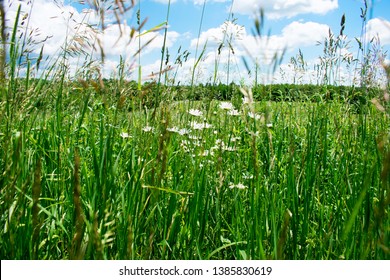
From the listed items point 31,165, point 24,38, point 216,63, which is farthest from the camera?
point 216,63

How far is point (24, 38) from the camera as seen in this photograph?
176cm

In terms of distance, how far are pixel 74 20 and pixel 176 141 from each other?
0.88 m

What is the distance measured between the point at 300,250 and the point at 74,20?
4.75ft

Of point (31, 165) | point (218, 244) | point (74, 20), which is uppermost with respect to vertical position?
point (74, 20)

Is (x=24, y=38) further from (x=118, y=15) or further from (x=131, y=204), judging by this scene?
(x=131, y=204)

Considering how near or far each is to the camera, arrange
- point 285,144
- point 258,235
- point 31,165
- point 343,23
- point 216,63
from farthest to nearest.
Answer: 1. point 285,144
2. point 343,23
3. point 216,63
4. point 31,165
5. point 258,235

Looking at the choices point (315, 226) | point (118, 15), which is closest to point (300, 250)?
point (315, 226)

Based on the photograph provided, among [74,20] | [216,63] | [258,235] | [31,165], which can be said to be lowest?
[258,235]

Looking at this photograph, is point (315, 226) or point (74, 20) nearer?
point (315, 226)

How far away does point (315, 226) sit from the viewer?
66.7 inches

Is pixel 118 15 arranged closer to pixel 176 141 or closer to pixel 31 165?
pixel 31 165

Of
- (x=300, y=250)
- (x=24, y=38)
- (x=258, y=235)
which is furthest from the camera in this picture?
(x=24, y=38)
